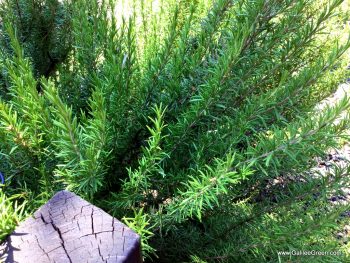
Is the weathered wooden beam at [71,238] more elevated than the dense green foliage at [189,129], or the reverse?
the dense green foliage at [189,129]

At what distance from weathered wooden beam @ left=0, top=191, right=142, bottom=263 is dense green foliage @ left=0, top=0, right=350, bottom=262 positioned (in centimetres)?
12

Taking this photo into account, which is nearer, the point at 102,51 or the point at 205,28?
the point at 205,28

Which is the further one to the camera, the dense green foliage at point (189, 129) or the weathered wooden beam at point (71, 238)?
the dense green foliage at point (189, 129)

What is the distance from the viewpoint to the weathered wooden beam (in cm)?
62

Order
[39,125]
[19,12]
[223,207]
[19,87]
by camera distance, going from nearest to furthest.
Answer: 1. [19,87]
2. [39,125]
3. [223,207]
4. [19,12]

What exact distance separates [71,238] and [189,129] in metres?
0.49

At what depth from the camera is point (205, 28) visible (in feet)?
3.30

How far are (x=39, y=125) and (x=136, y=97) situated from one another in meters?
0.30

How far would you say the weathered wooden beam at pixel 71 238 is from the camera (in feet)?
2.04

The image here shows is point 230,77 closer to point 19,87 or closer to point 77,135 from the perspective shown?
point 77,135

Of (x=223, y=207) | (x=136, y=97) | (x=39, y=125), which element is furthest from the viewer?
(x=223, y=207)

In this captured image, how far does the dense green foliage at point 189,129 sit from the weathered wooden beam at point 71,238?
12 centimetres

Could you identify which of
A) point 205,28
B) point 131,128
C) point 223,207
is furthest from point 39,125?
point 223,207

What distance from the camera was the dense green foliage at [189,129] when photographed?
85 cm
